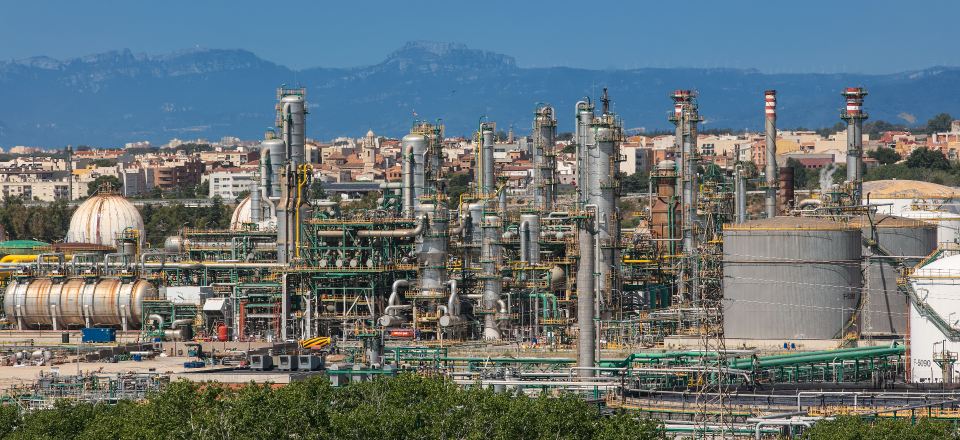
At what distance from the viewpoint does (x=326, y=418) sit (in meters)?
56.0

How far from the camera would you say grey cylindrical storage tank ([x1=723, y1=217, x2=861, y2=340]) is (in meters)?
84.4

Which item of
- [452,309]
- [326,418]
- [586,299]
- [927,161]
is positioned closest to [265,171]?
[452,309]

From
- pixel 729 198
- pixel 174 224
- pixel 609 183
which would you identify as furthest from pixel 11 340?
pixel 174 224

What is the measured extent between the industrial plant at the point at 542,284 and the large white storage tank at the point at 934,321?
9 centimetres

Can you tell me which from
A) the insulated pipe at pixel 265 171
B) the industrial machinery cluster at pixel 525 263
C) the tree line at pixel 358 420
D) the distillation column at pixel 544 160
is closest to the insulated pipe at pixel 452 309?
the industrial machinery cluster at pixel 525 263

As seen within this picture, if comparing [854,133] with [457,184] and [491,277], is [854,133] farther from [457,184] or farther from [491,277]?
[457,184]

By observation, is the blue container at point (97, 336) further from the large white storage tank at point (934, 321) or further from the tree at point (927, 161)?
the tree at point (927, 161)

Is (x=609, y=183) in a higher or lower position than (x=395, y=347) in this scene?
higher

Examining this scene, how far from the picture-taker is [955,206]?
106750 millimetres

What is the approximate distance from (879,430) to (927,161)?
147100mm

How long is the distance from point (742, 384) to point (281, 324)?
112ft

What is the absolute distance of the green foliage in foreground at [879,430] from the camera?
49656mm

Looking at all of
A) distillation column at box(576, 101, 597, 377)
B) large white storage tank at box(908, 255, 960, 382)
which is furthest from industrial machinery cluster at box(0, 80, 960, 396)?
distillation column at box(576, 101, 597, 377)

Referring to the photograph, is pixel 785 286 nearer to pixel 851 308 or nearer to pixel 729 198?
pixel 851 308
